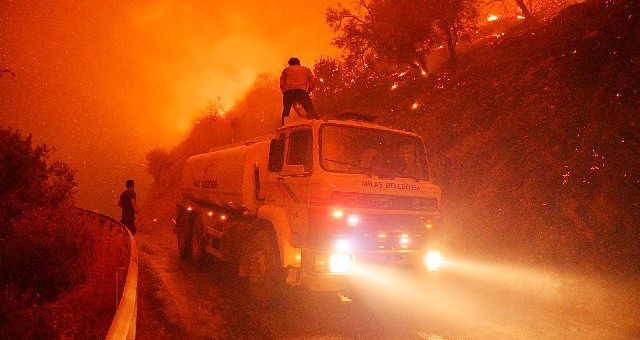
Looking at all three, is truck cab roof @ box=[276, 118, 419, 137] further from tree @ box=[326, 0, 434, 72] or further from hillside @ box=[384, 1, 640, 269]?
tree @ box=[326, 0, 434, 72]

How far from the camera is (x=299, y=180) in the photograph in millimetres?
6062

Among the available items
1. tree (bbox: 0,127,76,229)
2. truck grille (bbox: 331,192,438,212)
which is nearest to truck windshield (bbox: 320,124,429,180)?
truck grille (bbox: 331,192,438,212)

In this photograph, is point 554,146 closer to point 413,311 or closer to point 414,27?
point 413,311

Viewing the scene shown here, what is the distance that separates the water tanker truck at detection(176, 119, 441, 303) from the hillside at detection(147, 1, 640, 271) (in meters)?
1.20

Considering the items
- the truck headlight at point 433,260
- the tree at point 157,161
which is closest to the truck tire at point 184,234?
the truck headlight at point 433,260

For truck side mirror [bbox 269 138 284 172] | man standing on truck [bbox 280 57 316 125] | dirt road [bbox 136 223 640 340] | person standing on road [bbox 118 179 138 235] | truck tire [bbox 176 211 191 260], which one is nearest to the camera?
dirt road [bbox 136 223 640 340]

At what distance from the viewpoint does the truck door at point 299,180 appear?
5809 mm

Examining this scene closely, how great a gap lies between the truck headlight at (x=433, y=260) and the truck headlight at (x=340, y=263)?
1.31 m

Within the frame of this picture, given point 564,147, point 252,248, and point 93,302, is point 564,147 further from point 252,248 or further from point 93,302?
point 93,302

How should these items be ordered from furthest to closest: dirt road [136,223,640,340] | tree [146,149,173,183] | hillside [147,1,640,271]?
tree [146,149,173,183] → hillside [147,1,640,271] → dirt road [136,223,640,340]

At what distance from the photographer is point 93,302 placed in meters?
6.45

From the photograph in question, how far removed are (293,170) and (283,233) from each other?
2.96 feet

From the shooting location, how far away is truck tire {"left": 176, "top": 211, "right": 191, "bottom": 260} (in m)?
10.9

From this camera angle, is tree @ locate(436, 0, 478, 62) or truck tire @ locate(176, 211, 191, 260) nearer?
truck tire @ locate(176, 211, 191, 260)
